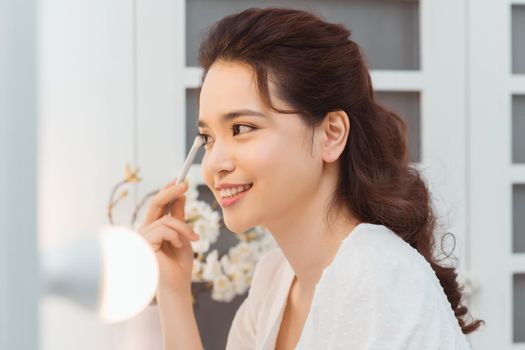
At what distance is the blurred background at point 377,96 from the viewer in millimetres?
1502

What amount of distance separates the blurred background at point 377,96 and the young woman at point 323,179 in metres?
0.35

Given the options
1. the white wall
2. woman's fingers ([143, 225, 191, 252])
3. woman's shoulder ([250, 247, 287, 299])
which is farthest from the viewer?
the white wall

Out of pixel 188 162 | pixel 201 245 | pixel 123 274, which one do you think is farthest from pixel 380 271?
pixel 123 274

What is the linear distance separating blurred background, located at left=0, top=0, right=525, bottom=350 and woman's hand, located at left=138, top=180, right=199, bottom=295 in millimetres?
85

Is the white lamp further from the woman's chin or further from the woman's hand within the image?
the woman's hand

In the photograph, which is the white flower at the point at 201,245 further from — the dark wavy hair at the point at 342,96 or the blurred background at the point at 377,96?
the dark wavy hair at the point at 342,96

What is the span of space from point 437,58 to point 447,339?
912mm

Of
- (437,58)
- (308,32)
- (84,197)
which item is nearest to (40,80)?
(308,32)

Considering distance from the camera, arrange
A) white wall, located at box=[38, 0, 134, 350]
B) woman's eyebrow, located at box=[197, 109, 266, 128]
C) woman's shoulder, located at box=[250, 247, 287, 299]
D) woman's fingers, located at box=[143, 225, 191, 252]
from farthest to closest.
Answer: white wall, located at box=[38, 0, 134, 350]
woman's shoulder, located at box=[250, 247, 287, 299]
woman's fingers, located at box=[143, 225, 191, 252]
woman's eyebrow, located at box=[197, 109, 266, 128]

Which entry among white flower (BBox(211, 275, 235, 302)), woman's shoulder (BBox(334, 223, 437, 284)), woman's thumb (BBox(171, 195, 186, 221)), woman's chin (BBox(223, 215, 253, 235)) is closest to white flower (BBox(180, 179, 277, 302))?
white flower (BBox(211, 275, 235, 302))

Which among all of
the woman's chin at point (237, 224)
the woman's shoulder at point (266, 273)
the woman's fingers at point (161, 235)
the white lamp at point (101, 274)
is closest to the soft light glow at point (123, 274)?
the white lamp at point (101, 274)

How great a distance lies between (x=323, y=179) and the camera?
3.73 ft

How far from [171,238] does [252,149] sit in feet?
0.90

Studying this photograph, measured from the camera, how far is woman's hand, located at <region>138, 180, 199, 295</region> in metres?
1.23
